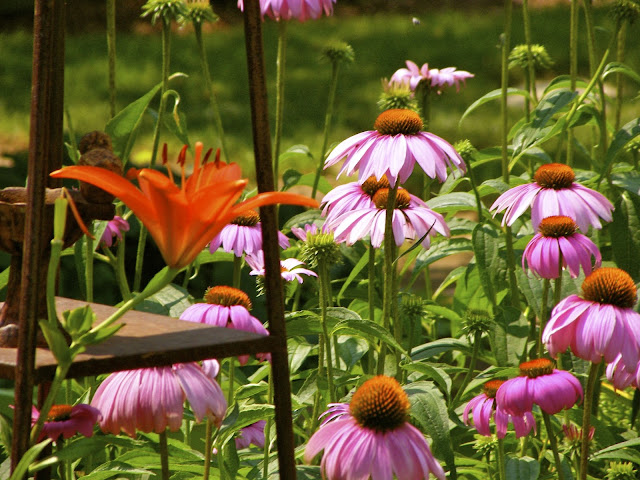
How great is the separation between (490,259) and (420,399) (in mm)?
430

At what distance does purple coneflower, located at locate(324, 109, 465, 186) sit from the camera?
1.10 metres

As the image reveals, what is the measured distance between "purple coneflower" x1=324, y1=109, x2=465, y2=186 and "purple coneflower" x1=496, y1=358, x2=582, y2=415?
0.25 m

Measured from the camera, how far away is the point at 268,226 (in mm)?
768

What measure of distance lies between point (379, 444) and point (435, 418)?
26 cm

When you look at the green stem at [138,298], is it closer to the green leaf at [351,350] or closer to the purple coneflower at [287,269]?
the purple coneflower at [287,269]

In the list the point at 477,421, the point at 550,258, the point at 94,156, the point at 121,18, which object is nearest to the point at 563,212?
the point at 550,258

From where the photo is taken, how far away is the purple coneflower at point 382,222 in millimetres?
1224

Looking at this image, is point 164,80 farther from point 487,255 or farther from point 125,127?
point 487,255

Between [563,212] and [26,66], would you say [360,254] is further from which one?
[26,66]

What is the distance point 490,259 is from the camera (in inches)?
55.8

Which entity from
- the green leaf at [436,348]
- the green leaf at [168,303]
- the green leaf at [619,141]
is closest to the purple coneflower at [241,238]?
the green leaf at [168,303]

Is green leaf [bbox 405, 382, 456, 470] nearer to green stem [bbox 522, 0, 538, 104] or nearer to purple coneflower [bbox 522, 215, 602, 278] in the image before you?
purple coneflower [bbox 522, 215, 602, 278]

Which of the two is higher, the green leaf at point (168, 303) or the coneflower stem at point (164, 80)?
the coneflower stem at point (164, 80)

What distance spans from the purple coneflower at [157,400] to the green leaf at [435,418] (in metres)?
0.28
